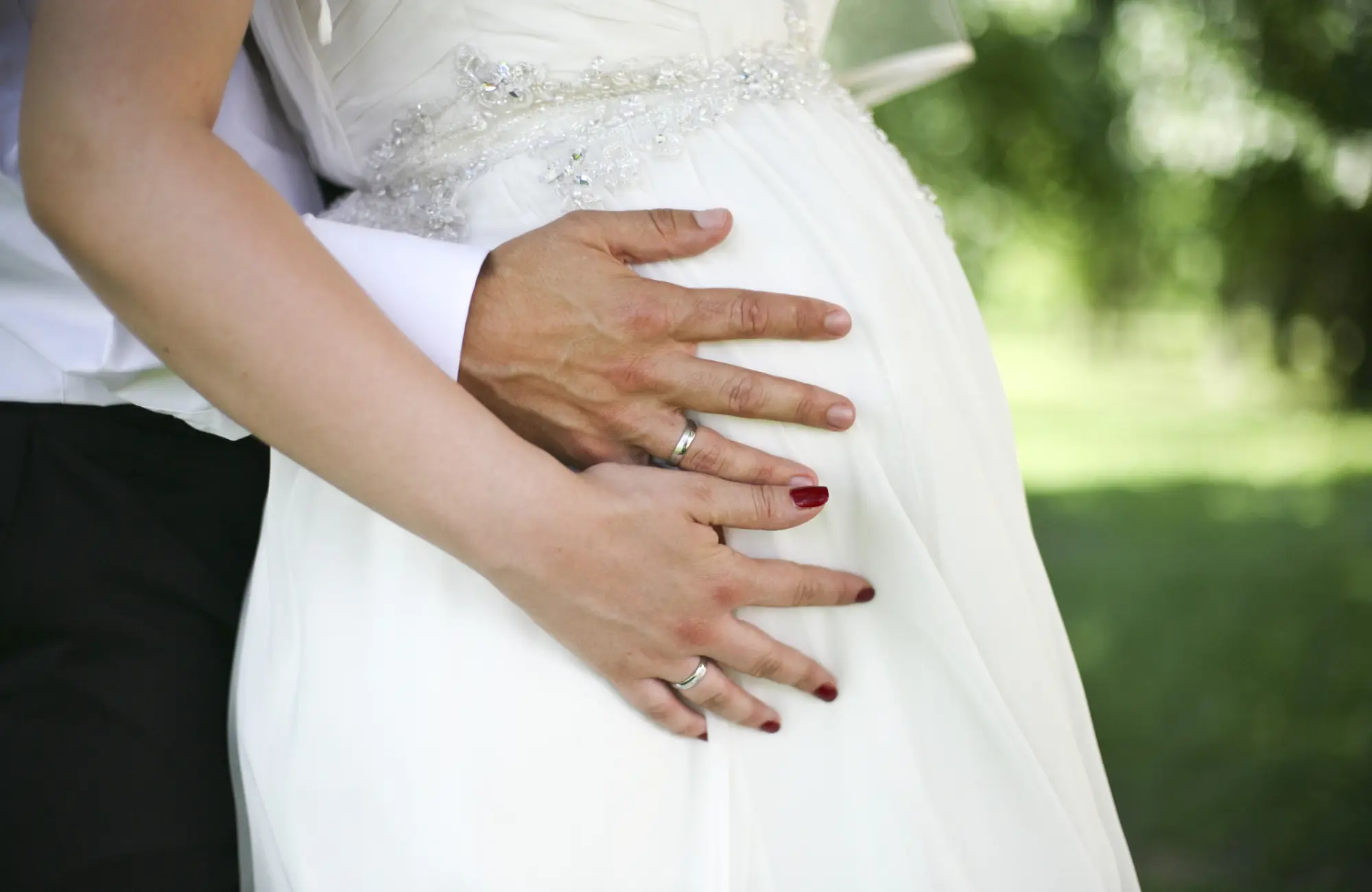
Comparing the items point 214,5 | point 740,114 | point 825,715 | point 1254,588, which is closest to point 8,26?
point 214,5

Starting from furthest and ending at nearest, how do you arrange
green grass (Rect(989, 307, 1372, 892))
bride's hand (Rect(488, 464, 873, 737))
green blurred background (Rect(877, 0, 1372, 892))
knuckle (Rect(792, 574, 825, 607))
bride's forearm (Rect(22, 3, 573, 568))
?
green blurred background (Rect(877, 0, 1372, 892)) < green grass (Rect(989, 307, 1372, 892)) < knuckle (Rect(792, 574, 825, 607)) < bride's hand (Rect(488, 464, 873, 737)) < bride's forearm (Rect(22, 3, 573, 568))

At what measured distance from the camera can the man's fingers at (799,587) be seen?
3.57 feet

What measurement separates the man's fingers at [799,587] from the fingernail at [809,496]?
0.21ft

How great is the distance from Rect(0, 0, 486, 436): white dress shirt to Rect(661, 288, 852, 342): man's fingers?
0.22m

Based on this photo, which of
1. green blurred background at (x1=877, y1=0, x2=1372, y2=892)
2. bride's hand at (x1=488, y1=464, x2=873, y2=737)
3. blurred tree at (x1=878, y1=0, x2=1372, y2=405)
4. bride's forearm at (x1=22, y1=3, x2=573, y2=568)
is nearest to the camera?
bride's forearm at (x1=22, y1=3, x2=573, y2=568)

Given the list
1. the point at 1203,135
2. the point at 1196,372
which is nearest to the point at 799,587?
the point at 1203,135

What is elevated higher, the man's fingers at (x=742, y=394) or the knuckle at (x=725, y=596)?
the man's fingers at (x=742, y=394)

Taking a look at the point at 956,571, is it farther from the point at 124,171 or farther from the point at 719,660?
the point at 124,171

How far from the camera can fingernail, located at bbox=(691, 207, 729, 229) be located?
3.68 ft

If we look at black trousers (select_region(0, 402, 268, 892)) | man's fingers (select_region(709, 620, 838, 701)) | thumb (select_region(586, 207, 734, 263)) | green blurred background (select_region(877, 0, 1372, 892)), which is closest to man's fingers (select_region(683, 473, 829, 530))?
man's fingers (select_region(709, 620, 838, 701))

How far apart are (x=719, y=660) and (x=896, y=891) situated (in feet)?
0.97

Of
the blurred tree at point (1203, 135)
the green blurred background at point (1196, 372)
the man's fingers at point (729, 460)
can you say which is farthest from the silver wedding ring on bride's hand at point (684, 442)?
the blurred tree at point (1203, 135)

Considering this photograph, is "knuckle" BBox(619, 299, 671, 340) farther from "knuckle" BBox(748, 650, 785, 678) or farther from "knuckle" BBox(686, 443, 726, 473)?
"knuckle" BBox(748, 650, 785, 678)

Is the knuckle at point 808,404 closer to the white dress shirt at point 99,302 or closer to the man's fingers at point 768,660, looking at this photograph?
the man's fingers at point 768,660
